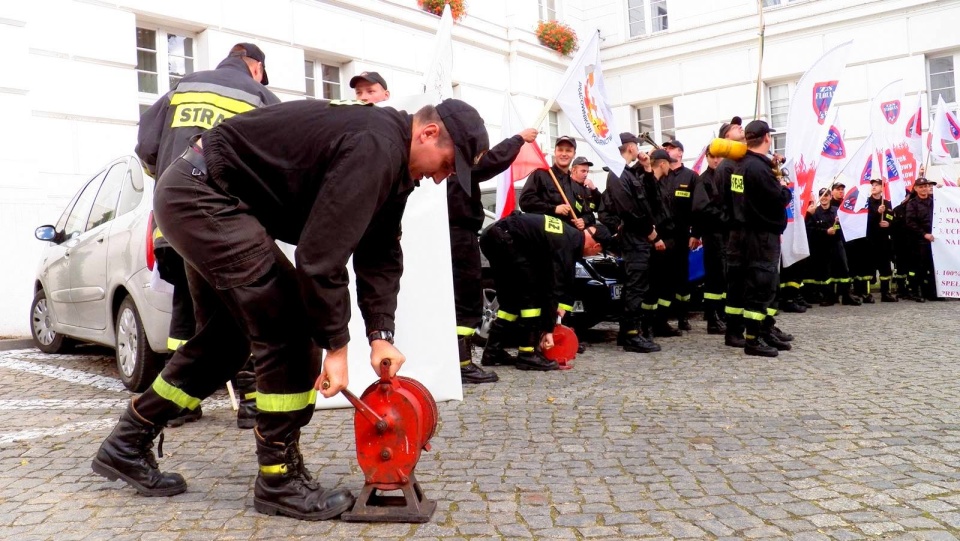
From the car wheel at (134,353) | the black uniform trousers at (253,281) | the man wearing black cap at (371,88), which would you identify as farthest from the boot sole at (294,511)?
the man wearing black cap at (371,88)

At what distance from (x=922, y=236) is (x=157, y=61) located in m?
12.0

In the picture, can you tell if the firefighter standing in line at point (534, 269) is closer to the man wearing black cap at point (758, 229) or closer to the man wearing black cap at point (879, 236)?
the man wearing black cap at point (758, 229)

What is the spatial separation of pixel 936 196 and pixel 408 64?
9.17 m

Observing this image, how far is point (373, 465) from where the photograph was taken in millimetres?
3166

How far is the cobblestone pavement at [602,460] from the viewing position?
310 centimetres

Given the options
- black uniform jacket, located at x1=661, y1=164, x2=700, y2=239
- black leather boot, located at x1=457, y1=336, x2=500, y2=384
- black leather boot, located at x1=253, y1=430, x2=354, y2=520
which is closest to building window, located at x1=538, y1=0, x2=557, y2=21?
black uniform jacket, located at x1=661, y1=164, x2=700, y2=239

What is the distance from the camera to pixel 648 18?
1967cm

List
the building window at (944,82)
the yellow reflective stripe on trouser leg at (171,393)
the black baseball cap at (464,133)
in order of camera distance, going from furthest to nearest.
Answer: the building window at (944,82) < the yellow reflective stripe on trouser leg at (171,393) < the black baseball cap at (464,133)

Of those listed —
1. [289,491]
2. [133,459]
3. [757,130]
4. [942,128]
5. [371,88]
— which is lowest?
[289,491]

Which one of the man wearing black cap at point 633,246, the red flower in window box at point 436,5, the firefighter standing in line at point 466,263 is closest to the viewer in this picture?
the firefighter standing in line at point 466,263

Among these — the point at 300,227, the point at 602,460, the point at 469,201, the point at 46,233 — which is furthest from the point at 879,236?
the point at 300,227

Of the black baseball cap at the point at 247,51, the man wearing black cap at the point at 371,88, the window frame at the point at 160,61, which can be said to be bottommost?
the man wearing black cap at the point at 371,88

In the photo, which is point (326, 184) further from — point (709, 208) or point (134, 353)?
point (709, 208)

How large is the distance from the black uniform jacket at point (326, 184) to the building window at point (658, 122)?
17.0 m
